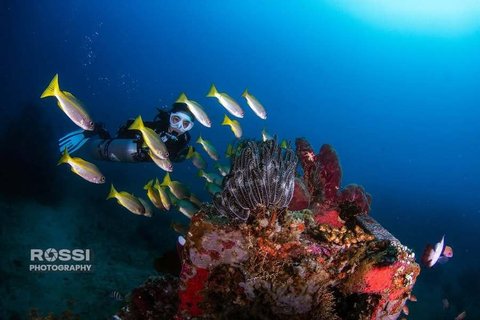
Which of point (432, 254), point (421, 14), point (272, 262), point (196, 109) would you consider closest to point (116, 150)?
point (196, 109)

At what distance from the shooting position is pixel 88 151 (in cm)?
1005

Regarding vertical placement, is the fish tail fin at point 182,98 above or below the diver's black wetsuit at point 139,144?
above

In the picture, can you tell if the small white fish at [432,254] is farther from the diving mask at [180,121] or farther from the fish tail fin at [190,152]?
the diving mask at [180,121]

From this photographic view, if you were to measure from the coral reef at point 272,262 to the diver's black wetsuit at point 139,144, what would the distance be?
4924mm

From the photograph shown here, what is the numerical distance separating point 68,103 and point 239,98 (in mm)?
96834

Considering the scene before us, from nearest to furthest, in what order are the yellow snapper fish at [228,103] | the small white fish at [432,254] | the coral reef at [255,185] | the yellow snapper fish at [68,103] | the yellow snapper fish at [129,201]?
the coral reef at [255,185] < the yellow snapper fish at [68,103] < the yellow snapper fish at [129,201] < the small white fish at [432,254] < the yellow snapper fish at [228,103]

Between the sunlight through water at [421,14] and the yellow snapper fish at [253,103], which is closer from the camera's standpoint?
the yellow snapper fish at [253,103]

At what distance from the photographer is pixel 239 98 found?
100250 mm

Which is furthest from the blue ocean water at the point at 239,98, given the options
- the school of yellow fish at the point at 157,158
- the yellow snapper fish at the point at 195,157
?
the school of yellow fish at the point at 157,158

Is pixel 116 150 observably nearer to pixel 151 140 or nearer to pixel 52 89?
pixel 151 140

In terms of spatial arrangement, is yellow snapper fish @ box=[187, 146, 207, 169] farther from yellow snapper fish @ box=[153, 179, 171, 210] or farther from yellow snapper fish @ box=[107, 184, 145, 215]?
yellow snapper fish @ box=[107, 184, 145, 215]

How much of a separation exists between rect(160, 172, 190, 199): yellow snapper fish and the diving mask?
1.65m

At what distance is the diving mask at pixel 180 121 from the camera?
28.1ft

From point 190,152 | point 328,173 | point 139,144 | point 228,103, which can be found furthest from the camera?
point 139,144
